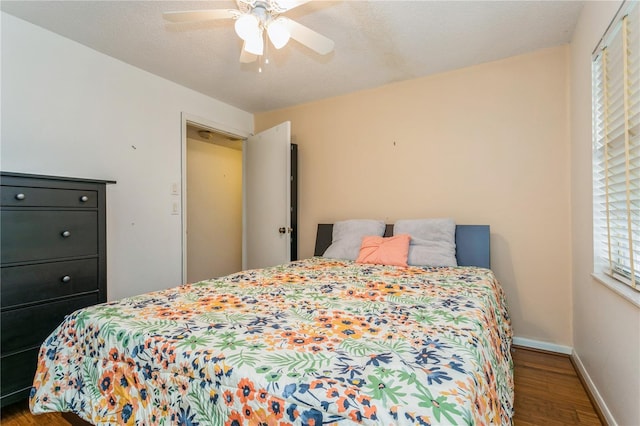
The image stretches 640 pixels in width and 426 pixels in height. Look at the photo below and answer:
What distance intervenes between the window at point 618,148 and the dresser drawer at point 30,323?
2849mm

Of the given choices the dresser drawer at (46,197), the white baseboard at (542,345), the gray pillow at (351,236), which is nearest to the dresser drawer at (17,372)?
the dresser drawer at (46,197)

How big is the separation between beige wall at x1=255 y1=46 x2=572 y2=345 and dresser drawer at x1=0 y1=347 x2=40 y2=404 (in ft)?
8.15

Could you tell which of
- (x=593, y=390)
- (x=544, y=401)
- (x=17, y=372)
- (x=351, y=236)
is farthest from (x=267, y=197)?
(x=593, y=390)

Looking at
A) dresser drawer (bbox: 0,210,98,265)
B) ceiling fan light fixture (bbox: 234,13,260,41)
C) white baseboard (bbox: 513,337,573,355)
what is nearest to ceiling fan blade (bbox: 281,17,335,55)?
ceiling fan light fixture (bbox: 234,13,260,41)

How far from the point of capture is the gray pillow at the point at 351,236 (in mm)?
2709

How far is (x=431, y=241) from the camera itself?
2.45 m

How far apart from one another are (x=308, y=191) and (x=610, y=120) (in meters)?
2.50

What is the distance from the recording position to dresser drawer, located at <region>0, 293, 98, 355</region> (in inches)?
62.5

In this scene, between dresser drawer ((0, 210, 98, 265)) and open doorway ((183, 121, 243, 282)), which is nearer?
dresser drawer ((0, 210, 98, 265))

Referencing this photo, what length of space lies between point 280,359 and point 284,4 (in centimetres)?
155

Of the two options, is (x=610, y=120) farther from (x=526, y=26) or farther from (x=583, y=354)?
(x=583, y=354)

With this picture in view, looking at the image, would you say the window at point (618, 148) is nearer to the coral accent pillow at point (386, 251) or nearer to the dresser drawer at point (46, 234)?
the coral accent pillow at point (386, 251)

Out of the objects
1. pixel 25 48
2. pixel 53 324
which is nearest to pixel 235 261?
pixel 53 324

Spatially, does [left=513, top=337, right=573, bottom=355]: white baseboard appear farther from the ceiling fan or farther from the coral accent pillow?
the ceiling fan
